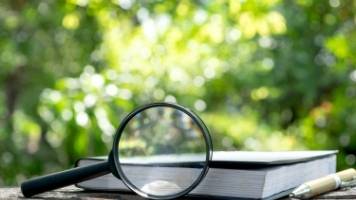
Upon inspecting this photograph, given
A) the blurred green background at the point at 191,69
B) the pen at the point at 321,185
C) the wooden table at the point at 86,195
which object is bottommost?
the wooden table at the point at 86,195

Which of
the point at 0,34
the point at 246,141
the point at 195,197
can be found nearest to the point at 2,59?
the point at 0,34

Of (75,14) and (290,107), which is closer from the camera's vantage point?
(75,14)

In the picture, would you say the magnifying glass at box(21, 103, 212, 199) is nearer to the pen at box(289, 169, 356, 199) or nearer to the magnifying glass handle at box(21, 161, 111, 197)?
the magnifying glass handle at box(21, 161, 111, 197)

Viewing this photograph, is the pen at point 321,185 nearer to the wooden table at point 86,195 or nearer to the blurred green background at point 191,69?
the wooden table at point 86,195

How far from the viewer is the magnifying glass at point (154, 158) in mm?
795

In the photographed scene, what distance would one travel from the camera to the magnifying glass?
80 centimetres

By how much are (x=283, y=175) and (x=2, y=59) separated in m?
2.71

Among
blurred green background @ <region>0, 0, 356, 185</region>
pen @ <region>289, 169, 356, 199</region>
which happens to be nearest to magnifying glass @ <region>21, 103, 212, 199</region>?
pen @ <region>289, 169, 356, 199</region>

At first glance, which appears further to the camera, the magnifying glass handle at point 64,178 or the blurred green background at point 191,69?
the blurred green background at point 191,69

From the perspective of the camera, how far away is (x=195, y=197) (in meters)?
0.82

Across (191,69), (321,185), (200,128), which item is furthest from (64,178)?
(191,69)

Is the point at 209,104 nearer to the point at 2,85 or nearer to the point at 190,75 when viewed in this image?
the point at 190,75

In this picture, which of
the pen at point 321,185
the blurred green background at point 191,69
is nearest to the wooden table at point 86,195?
the pen at point 321,185

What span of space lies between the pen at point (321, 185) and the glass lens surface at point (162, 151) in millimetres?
128
